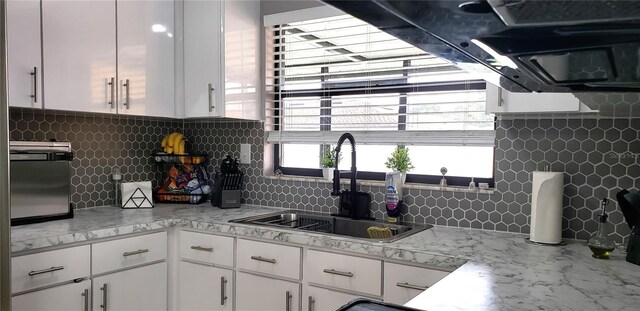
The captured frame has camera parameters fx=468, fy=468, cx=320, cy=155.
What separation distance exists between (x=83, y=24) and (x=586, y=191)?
2540 millimetres

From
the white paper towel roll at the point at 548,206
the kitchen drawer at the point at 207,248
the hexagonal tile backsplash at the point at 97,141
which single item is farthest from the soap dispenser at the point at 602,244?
the hexagonal tile backsplash at the point at 97,141

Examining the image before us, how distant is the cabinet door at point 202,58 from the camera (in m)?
2.73

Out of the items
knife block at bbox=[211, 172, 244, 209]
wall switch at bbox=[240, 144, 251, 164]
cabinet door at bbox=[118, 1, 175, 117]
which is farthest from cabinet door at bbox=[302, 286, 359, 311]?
cabinet door at bbox=[118, 1, 175, 117]

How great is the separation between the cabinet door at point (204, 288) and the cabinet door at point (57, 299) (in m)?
0.50

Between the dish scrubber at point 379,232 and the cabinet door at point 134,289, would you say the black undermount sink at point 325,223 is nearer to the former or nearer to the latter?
the dish scrubber at point 379,232

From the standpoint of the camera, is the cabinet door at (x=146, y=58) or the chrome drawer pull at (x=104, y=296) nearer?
the chrome drawer pull at (x=104, y=296)

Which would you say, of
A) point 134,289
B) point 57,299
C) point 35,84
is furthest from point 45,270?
point 35,84

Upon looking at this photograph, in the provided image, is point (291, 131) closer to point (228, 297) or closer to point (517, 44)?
point (228, 297)

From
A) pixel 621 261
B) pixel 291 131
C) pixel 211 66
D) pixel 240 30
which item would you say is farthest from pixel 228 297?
pixel 621 261

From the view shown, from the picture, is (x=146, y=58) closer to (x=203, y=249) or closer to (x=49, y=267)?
(x=203, y=249)

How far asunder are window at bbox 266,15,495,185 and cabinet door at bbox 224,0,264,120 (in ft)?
0.31

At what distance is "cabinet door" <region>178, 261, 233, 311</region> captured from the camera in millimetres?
2383

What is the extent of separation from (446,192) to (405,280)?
0.68 meters

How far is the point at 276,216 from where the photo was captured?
2.67 meters
